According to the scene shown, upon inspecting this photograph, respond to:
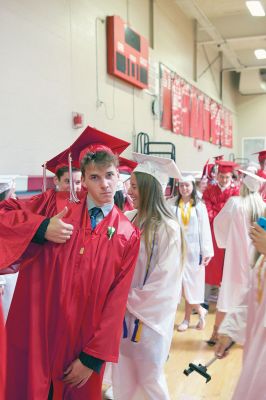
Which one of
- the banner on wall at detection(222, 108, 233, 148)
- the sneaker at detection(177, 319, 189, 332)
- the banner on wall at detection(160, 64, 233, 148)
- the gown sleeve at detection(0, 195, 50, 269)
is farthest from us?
the banner on wall at detection(222, 108, 233, 148)

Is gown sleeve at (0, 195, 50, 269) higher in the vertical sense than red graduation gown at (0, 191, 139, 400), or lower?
higher

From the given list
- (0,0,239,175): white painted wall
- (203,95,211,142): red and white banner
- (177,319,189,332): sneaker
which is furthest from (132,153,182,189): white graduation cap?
(203,95,211,142): red and white banner

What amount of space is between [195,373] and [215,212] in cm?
243

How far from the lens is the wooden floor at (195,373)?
9.77 feet

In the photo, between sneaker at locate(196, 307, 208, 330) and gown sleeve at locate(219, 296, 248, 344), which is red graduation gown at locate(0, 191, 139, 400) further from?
sneaker at locate(196, 307, 208, 330)

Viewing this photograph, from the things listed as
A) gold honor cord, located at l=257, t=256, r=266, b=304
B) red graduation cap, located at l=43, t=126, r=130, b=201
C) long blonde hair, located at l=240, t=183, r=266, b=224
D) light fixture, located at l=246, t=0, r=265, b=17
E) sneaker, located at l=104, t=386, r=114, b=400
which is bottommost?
sneaker, located at l=104, t=386, r=114, b=400

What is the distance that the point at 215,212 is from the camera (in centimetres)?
530

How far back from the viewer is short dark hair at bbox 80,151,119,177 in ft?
5.57

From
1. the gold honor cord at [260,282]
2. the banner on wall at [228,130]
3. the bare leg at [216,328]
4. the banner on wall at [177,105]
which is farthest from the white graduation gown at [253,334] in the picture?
the banner on wall at [228,130]

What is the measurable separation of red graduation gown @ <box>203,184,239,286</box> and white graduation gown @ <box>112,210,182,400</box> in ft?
9.85

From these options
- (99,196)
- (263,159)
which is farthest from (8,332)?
(263,159)

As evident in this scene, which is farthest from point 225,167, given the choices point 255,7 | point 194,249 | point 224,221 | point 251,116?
point 251,116

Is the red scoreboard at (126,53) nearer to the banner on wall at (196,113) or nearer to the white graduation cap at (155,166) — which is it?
the banner on wall at (196,113)

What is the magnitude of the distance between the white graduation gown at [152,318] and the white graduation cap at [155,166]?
0.36 meters
